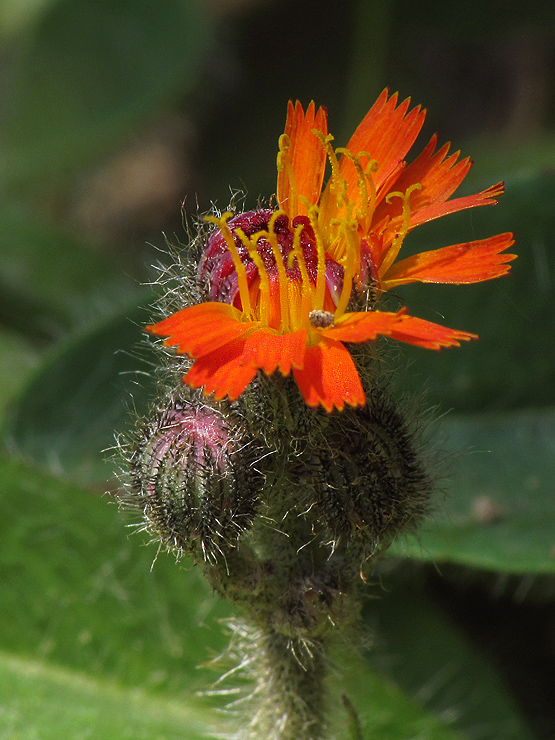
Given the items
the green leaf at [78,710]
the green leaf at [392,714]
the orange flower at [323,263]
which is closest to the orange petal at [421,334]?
the orange flower at [323,263]

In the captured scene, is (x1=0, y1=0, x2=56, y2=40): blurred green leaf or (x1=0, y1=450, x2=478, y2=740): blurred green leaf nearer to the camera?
(x1=0, y1=450, x2=478, y2=740): blurred green leaf

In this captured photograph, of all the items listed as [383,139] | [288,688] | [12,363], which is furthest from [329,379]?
[12,363]

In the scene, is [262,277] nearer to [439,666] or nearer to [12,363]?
[439,666]

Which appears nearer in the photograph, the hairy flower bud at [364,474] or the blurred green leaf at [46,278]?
the hairy flower bud at [364,474]

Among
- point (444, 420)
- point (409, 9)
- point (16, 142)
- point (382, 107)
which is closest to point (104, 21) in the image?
point (16, 142)

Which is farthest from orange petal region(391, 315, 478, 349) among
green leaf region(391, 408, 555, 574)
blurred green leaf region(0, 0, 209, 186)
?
blurred green leaf region(0, 0, 209, 186)

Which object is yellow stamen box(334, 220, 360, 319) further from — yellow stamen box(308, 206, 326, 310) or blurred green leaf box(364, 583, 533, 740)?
blurred green leaf box(364, 583, 533, 740)

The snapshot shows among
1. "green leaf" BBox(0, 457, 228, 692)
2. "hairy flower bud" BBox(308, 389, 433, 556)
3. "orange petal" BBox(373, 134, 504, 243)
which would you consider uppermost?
"orange petal" BBox(373, 134, 504, 243)

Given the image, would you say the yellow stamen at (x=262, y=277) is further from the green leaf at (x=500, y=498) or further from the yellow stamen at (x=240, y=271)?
the green leaf at (x=500, y=498)

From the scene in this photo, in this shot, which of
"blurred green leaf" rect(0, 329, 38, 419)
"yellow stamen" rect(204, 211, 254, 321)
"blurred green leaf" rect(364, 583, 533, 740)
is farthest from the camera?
"blurred green leaf" rect(0, 329, 38, 419)
